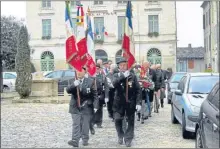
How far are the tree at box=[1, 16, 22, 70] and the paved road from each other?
37.7 feet

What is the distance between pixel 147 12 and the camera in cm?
4984

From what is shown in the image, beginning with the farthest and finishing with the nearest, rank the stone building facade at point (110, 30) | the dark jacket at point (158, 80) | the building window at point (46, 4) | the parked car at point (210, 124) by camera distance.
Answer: the building window at point (46, 4) < the stone building facade at point (110, 30) < the dark jacket at point (158, 80) < the parked car at point (210, 124)

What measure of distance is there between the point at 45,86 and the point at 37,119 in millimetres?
8719

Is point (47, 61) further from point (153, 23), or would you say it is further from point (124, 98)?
point (124, 98)

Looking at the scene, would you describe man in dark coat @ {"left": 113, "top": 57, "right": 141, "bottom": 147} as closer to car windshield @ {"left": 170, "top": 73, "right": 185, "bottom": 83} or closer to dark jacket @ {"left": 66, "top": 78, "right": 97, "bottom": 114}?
dark jacket @ {"left": 66, "top": 78, "right": 97, "bottom": 114}

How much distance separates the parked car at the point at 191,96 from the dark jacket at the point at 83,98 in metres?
2.10

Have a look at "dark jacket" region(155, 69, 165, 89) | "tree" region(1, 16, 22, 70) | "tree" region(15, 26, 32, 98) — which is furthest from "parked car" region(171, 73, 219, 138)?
"tree" region(1, 16, 22, 70)

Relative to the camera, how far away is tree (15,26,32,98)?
68.0ft

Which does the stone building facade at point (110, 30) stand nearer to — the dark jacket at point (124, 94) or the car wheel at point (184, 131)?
the car wheel at point (184, 131)

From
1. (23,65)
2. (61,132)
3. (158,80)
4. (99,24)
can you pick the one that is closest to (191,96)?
(61,132)

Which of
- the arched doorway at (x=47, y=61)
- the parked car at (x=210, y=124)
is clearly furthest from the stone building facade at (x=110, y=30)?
the parked car at (x=210, y=124)

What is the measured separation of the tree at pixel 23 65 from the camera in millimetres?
20734

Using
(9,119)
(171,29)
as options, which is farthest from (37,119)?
(171,29)

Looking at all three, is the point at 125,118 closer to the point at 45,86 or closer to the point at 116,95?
the point at 116,95
